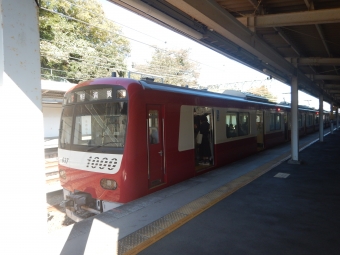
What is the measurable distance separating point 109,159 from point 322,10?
5116 millimetres

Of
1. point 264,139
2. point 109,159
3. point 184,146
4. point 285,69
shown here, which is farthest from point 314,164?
point 109,159

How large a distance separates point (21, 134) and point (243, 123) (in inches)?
362

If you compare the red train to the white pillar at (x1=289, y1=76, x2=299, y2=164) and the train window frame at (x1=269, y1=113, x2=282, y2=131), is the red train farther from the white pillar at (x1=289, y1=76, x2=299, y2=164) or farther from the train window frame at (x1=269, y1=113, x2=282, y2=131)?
the train window frame at (x1=269, y1=113, x2=282, y2=131)

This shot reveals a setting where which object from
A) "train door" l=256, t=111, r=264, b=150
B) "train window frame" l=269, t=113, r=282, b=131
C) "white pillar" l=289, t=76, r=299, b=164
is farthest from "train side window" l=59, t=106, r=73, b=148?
"train window frame" l=269, t=113, r=282, b=131

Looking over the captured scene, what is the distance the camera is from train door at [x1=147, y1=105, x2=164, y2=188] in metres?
5.60

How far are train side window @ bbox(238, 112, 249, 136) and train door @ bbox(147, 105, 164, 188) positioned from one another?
4.95 metres

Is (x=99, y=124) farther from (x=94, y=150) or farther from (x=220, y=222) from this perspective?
(x=220, y=222)

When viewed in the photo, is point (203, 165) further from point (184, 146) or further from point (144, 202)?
point (144, 202)

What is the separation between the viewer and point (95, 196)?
507 centimetres

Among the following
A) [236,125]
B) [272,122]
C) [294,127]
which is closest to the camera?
[294,127]

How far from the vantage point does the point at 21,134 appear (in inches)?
81.0

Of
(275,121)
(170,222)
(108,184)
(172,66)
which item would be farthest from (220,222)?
(172,66)

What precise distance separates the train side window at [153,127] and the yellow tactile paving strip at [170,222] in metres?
1.54

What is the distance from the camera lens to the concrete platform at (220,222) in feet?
11.3
